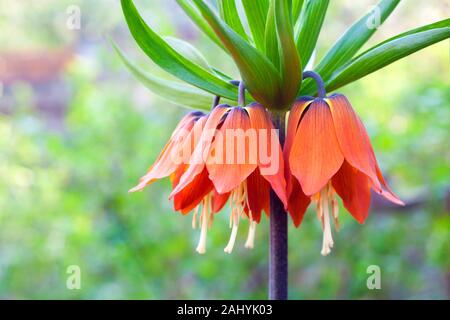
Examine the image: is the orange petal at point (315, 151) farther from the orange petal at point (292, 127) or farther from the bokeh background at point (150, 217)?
the bokeh background at point (150, 217)

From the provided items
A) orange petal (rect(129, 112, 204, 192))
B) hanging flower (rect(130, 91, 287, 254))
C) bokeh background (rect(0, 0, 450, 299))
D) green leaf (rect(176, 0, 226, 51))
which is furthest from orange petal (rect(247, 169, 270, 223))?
bokeh background (rect(0, 0, 450, 299))

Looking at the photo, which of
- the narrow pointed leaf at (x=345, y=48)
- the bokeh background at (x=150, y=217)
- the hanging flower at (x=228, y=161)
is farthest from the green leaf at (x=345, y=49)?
the bokeh background at (x=150, y=217)


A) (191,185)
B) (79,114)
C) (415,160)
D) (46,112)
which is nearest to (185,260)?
(79,114)

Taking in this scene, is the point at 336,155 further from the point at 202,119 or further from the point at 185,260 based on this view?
the point at 185,260

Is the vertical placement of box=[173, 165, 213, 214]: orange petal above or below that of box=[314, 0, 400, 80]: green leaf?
below

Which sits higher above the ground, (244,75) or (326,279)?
(244,75)

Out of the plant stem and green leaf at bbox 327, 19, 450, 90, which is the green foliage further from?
the plant stem

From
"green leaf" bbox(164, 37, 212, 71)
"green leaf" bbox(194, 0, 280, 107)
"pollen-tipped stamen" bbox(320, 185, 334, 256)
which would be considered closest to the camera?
"green leaf" bbox(194, 0, 280, 107)
